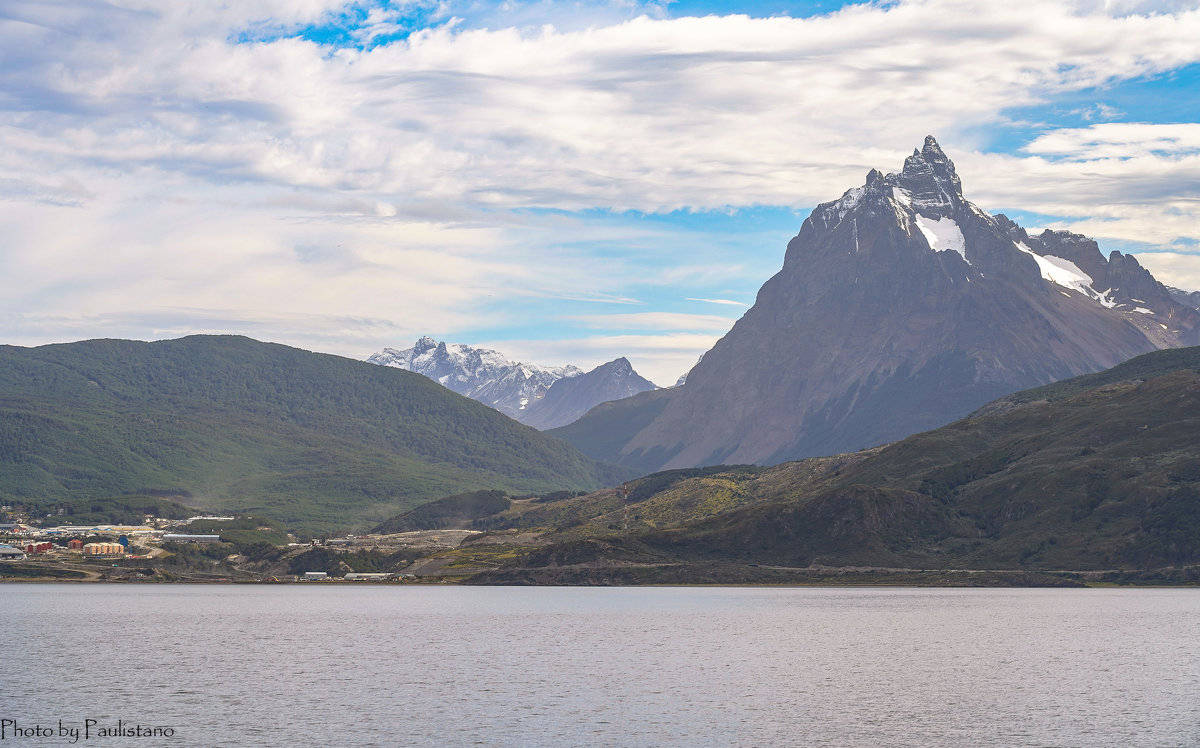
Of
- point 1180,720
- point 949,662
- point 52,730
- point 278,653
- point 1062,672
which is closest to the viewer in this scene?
point 52,730

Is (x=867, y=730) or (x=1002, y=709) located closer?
(x=867, y=730)

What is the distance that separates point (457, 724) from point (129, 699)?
38.5 meters

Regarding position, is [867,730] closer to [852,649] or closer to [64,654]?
[852,649]

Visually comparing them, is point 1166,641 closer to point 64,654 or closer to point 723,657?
point 723,657

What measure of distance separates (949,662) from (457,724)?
82728 mm

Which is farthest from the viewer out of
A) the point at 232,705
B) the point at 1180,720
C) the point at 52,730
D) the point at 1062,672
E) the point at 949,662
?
the point at 949,662

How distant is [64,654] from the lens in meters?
176

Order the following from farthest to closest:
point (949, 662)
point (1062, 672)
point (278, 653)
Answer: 1. point (278, 653)
2. point (949, 662)
3. point (1062, 672)

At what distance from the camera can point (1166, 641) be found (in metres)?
196

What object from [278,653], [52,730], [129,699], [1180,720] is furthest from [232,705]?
[1180,720]

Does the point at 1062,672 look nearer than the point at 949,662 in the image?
Yes

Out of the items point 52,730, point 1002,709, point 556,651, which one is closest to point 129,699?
point 52,730

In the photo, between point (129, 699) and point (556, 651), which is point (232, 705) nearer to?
point (129, 699)

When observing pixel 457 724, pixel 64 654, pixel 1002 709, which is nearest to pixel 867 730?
pixel 1002 709
